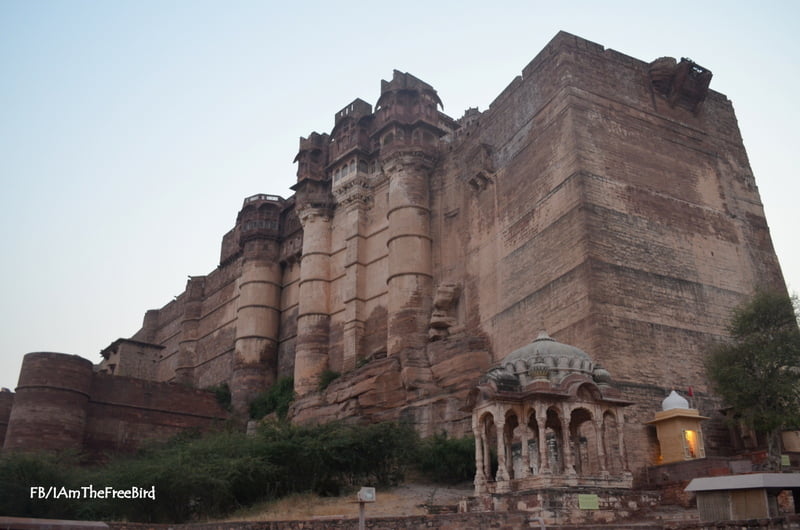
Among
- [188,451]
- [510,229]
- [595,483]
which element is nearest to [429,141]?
[510,229]

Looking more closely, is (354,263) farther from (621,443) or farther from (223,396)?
(621,443)

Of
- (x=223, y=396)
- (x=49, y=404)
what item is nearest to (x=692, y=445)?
(x=49, y=404)

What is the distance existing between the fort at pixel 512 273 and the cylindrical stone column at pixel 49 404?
62 mm

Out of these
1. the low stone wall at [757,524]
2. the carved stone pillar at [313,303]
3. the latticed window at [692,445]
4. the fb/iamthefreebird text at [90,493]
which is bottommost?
the low stone wall at [757,524]

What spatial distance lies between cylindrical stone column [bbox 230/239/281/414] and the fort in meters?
0.12

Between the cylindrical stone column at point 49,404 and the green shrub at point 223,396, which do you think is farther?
the green shrub at point 223,396

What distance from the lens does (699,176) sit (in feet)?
65.4

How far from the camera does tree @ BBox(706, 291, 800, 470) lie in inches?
556

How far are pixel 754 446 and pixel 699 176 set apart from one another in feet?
24.3

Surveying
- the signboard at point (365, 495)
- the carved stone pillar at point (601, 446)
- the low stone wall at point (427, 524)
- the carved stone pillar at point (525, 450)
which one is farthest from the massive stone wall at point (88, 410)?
the signboard at point (365, 495)

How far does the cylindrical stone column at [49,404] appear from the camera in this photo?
2292 centimetres

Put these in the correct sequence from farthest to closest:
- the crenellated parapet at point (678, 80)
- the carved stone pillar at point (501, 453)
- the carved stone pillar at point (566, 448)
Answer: the crenellated parapet at point (678, 80) → the carved stone pillar at point (501, 453) → the carved stone pillar at point (566, 448)

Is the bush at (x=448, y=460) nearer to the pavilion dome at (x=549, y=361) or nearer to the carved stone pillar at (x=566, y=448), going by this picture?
the pavilion dome at (x=549, y=361)

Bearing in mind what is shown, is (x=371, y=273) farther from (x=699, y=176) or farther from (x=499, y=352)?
(x=699, y=176)
